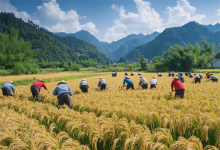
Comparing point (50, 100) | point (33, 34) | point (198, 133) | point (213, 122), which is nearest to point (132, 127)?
point (198, 133)

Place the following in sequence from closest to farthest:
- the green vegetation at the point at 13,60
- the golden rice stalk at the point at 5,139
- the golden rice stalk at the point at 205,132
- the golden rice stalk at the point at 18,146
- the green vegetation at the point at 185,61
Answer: the golden rice stalk at the point at 18,146 → the golden rice stalk at the point at 205,132 → the golden rice stalk at the point at 5,139 → the green vegetation at the point at 13,60 → the green vegetation at the point at 185,61

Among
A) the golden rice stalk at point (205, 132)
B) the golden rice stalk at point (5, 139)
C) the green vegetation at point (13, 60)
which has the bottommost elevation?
the golden rice stalk at point (5, 139)

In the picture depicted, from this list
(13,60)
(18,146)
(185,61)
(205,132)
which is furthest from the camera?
(185,61)

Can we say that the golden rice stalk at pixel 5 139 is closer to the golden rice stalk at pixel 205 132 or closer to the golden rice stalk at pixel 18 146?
the golden rice stalk at pixel 18 146

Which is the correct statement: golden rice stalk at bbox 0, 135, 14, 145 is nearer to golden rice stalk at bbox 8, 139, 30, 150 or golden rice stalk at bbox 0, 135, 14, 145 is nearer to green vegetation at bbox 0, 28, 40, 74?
golden rice stalk at bbox 8, 139, 30, 150

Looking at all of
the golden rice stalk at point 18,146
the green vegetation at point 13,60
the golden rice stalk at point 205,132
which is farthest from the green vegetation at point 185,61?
the green vegetation at point 13,60

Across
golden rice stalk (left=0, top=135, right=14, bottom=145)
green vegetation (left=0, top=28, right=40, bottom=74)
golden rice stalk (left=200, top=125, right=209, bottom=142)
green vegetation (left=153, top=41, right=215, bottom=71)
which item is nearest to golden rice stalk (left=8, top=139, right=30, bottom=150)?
golden rice stalk (left=0, top=135, right=14, bottom=145)

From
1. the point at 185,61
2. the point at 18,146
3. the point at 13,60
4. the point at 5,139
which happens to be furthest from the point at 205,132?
the point at 185,61

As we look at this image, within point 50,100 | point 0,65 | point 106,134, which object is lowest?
point 50,100

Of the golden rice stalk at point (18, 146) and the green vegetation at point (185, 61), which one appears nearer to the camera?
the golden rice stalk at point (18, 146)

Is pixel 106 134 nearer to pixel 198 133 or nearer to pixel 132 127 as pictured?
pixel 132 127

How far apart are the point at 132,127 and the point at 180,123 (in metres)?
1.25

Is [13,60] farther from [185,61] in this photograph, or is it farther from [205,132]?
[185,61]

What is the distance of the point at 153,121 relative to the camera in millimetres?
3289
